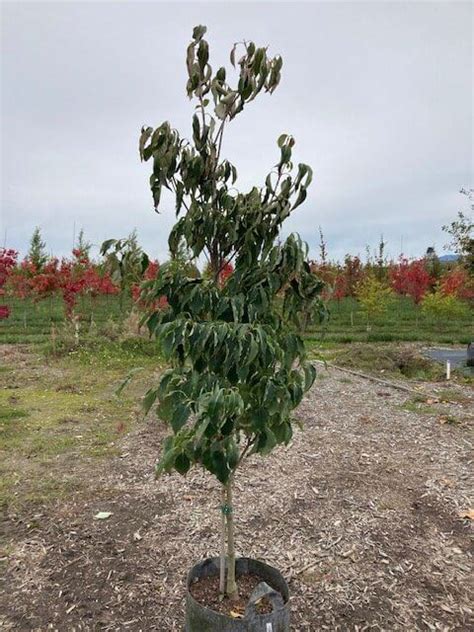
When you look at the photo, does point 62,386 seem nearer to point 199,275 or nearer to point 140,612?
point 140,612

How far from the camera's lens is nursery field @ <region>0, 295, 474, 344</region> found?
1370 cm

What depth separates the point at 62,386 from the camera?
24.6 ft

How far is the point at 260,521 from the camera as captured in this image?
3.44m

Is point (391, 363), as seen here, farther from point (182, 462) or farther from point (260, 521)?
point (182, 462)

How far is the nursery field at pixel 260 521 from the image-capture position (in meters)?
2.60

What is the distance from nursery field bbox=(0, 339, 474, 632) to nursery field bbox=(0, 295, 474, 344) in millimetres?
6309

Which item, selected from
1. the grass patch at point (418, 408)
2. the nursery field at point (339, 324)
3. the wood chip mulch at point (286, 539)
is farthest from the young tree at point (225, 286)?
the nursery field at point (339, 324)

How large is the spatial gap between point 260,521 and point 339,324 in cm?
1449

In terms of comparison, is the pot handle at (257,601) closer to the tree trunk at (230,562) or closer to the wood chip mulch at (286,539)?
the tree trunk at (230,562)

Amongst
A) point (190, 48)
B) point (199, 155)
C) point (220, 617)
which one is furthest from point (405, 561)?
point (190, 48)

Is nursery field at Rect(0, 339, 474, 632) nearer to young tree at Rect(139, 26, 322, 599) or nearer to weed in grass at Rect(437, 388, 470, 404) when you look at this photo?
weed in grass at Rect(437, 388, 470, 404)

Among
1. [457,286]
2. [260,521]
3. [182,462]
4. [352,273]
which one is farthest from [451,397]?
[352,273]

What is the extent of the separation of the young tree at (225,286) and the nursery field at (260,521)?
124 cm

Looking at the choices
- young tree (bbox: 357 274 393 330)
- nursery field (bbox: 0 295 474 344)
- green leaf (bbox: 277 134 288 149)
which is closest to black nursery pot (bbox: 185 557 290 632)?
green leaf (bbox: 277 134 288 149)
